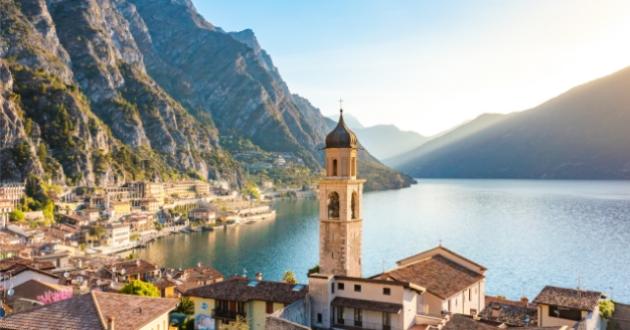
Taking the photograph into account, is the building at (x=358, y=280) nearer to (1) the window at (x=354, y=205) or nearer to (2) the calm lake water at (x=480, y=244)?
(1) the window at (x=354, y=205)

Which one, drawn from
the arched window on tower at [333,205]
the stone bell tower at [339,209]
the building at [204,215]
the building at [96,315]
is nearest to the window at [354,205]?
the stone bell tower at [339,209]

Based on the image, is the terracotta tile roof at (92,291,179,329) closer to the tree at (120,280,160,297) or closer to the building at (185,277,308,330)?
the building at (185,277,308,330)

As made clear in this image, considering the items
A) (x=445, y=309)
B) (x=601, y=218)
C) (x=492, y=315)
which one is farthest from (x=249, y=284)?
(x=601, y=218)

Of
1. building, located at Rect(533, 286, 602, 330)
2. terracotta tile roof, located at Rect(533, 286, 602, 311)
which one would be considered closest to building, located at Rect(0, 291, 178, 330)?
building, located at Rect(533, 286, 602, 330)

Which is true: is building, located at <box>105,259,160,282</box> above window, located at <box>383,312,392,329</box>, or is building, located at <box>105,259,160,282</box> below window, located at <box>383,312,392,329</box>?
below

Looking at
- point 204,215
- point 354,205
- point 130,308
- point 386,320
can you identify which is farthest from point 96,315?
point 204,215

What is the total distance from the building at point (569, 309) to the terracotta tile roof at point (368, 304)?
9.49 m

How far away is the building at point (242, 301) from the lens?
29766 millimetres

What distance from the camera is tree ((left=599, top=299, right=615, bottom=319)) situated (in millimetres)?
30281

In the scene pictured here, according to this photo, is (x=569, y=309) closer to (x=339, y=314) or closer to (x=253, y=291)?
(x=339, y=314)

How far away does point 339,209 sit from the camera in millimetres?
31031

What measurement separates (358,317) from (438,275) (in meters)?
9.86

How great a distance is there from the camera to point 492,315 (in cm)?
3281

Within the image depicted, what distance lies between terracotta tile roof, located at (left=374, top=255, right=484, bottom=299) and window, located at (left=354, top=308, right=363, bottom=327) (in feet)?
12.9
